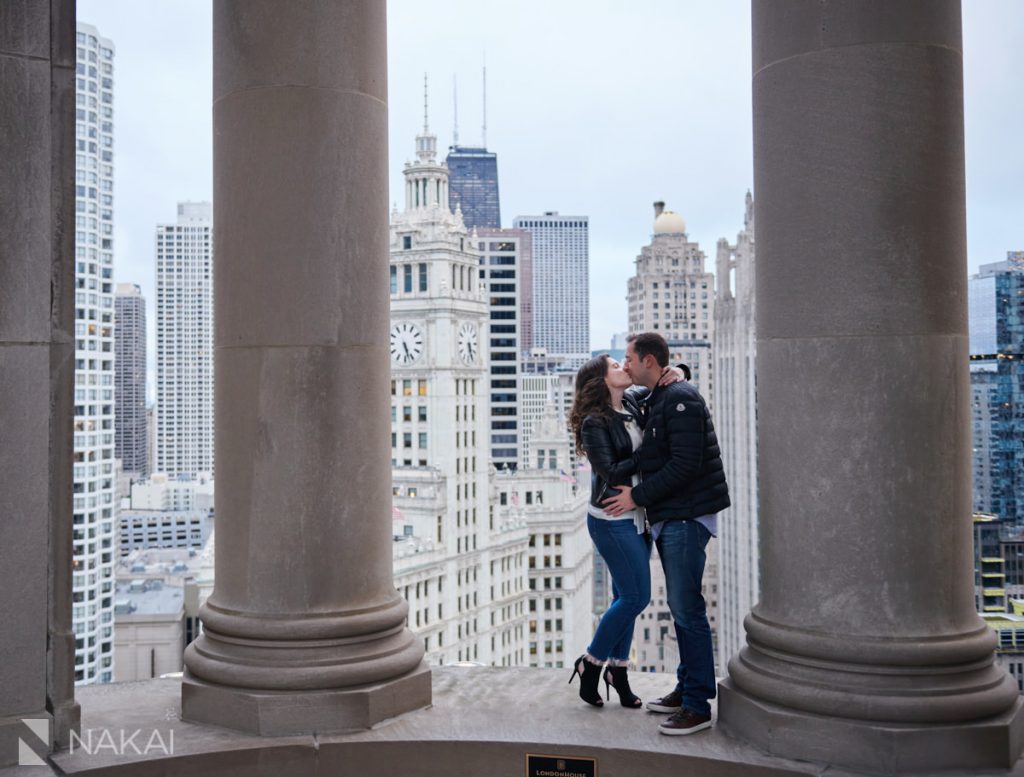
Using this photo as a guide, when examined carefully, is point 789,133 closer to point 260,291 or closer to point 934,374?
point 934,374

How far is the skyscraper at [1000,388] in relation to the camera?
62500 mm

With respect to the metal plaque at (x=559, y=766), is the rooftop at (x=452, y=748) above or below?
above

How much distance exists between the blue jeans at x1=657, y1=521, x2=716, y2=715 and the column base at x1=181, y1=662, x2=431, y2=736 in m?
3.10

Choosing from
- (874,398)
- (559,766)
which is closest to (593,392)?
(874,398)

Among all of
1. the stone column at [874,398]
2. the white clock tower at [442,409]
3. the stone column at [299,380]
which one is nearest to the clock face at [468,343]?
the white clock tower at [442,409]

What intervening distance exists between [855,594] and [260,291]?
6.76 meters

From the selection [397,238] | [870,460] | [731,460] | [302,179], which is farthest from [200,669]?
[731,460]

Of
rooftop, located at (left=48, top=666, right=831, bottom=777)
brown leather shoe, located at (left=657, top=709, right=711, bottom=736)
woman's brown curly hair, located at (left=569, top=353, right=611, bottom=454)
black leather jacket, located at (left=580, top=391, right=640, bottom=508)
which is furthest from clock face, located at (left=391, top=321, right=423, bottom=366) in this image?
brown leather shoe, located at (left=657, top=709, right=711, bottom=736)

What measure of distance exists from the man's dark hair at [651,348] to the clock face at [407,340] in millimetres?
142414

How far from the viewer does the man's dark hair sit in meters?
11.3

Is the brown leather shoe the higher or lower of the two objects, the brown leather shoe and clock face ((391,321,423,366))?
the lower

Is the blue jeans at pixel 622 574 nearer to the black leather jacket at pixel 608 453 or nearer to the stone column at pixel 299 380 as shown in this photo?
the black leather jacket at pixel 608 453

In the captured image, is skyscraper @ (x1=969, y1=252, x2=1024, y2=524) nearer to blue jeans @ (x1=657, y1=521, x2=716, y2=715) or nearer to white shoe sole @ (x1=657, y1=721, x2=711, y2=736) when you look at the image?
blue jeans @ (x1=657, y1=521, x2=716, y2=715)

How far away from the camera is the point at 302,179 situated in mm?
11422
